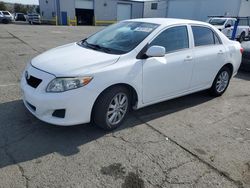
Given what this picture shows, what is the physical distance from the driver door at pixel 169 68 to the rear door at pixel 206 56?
215mm

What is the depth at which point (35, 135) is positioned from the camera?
338cm

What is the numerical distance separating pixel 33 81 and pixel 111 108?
1183mm

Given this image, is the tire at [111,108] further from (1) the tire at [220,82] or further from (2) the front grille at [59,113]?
(1) the tire at [220,82]

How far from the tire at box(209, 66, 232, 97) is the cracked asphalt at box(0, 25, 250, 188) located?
72cm

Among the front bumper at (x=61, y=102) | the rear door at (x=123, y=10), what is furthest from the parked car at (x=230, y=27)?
the rear door at (x=123, y=10)

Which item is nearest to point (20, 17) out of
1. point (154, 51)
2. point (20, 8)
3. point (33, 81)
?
point (20, 8)

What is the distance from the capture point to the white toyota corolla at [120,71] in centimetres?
309

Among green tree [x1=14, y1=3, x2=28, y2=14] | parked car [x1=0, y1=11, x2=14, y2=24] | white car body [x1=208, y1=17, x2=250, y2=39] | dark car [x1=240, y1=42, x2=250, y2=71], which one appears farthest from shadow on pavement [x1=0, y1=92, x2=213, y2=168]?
green tree [x1=14, y1=3, x2=28, y2=14]

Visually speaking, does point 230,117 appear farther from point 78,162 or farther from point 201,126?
A: point 78,162

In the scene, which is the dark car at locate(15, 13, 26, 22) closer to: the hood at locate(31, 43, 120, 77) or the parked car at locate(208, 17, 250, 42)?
the parked car at locate(208, 17, 250, 42)

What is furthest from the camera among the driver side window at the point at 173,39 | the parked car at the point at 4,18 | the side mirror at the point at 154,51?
the parked car at the point at 4,18

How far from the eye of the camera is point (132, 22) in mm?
4449

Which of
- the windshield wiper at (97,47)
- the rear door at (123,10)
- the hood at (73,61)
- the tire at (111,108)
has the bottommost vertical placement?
the tire at (111,108)

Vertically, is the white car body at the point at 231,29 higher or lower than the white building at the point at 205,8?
lower
